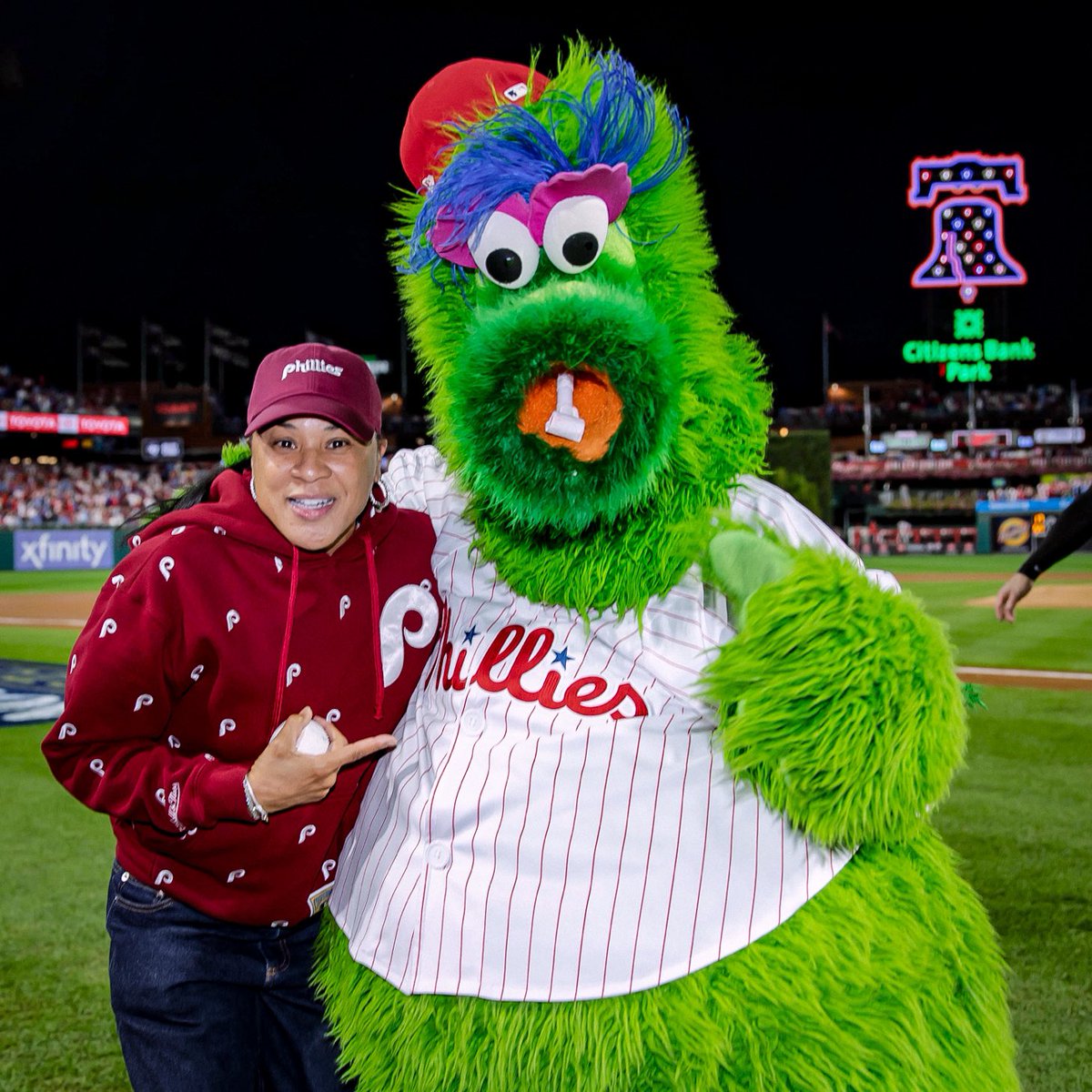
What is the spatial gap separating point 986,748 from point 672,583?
5144 mm

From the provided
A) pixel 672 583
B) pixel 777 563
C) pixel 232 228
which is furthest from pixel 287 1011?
pixel 232 228

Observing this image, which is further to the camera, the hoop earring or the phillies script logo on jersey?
the hoop earring

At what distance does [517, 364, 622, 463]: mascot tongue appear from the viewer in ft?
4.61

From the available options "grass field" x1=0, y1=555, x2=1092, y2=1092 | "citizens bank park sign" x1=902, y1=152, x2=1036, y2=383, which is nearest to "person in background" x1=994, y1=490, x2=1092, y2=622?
"grass field" x1=0, y1=555, x2=1092, y2=1092

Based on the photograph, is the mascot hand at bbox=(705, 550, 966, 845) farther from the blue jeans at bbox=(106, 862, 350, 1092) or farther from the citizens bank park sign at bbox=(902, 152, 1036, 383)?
the citizens bank park sign at bbox=(902, 152, 1036, 383)

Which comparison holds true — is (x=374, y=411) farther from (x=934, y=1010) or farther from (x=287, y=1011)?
(x=934, y=1010)

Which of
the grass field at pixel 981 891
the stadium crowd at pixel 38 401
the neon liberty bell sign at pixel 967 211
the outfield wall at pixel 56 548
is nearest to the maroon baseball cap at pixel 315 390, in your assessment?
the grass field at pixel 981 891

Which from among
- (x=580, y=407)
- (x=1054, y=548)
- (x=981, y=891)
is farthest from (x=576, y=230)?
(x=981, y=891)

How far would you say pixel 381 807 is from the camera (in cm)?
161

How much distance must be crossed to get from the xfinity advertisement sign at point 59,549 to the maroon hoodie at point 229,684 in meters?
24.4

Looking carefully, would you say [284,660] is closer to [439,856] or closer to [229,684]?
[229,684]

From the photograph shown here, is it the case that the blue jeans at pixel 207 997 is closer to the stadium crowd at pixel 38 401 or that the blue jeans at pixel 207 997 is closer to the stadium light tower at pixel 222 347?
the stadium crowd at pixel 38 401

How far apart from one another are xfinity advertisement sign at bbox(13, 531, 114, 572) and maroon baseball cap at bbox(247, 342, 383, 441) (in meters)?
24.4

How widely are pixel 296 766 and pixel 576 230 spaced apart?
2.92ft
